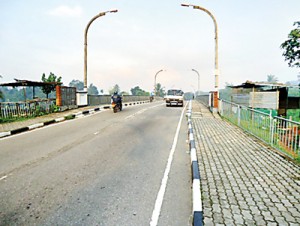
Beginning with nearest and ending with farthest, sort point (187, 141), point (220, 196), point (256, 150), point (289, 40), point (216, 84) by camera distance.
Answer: point (220, 196), point (256, 150), point (187, 141), point (216, 84), point (289, 40)

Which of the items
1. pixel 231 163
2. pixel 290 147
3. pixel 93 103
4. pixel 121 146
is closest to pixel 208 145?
pixel 231 163

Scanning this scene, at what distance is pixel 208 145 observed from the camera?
24.7 feet

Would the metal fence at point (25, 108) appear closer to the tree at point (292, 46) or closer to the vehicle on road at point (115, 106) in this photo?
the vehicle on road at point (115, 106)

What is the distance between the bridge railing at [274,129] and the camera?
21.2 ft

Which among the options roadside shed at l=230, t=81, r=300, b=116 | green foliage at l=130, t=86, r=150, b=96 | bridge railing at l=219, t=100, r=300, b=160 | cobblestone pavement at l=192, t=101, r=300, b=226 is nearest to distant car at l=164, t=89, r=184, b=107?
roadside shed at l=230, t=81, r=300, b=116

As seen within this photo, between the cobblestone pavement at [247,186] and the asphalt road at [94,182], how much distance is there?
1.56 feet

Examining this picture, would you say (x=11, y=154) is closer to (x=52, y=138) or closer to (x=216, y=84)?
(x=52, y=138)

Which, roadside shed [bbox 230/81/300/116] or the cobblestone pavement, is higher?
roadside shed [bbox 230/81/300/116]

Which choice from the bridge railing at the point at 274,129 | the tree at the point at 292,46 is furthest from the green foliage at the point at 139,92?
the bridge railing at the point at 274,129

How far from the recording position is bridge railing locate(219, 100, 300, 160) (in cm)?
646

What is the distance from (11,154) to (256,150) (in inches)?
299

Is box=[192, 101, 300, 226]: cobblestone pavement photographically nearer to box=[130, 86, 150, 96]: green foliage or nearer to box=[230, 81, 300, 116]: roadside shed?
box=[230, 81, 300, 116]: roadside shed

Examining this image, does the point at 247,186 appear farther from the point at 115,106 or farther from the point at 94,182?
the point at 115,106

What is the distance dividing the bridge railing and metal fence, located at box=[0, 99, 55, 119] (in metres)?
13.0
